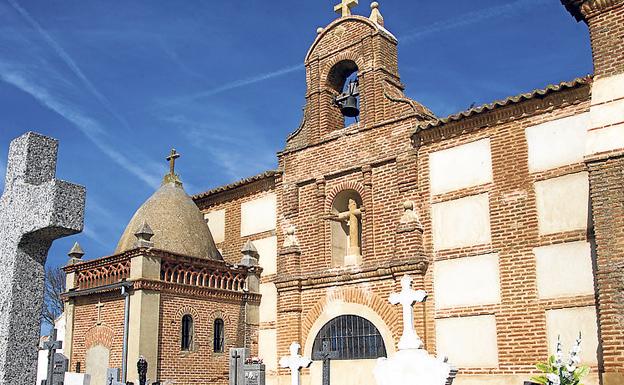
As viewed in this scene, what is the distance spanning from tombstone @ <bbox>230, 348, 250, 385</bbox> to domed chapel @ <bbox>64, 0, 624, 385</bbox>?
2.30 m

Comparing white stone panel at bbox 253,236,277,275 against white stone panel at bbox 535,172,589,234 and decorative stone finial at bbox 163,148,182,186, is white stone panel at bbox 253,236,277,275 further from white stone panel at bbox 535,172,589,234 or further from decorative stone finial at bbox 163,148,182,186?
white stone panel at bbox 535,172,589,234

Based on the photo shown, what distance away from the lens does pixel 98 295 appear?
1817 centimetres

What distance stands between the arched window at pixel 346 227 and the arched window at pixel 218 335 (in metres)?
3.63

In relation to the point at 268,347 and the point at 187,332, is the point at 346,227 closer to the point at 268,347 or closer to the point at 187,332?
the point at 268,347

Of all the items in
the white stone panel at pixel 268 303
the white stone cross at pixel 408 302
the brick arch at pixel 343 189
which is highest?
the brick arch at pixel 343 189

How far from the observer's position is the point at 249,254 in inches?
770

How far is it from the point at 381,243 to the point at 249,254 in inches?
180

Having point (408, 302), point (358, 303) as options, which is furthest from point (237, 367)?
point (408, 302)

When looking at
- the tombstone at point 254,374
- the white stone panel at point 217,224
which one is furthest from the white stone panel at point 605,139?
the white stone panel at point 217,224

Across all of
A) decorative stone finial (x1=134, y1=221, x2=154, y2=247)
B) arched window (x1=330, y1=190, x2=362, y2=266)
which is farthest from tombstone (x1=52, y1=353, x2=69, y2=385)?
arched window (x1=330, y1=190, x2=362, y2=266)

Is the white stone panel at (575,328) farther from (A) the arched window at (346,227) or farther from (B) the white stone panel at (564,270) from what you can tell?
(A) the arched window at (346,227)

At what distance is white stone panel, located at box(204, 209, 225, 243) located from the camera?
2127cm

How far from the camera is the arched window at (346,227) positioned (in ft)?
57.6

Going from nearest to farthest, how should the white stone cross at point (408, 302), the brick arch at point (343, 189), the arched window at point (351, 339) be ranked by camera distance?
the white stone cross at point (408, 302) → the arched window at point (351, 339) → the brick arch at point (343, 189)
